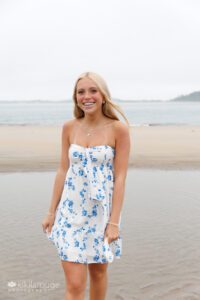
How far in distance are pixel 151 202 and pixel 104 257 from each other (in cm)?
528

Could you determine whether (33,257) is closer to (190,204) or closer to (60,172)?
(60,172)

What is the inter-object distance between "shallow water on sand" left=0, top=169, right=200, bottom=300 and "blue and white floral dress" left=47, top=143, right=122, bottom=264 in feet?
4.29

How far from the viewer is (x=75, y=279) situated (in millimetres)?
3883

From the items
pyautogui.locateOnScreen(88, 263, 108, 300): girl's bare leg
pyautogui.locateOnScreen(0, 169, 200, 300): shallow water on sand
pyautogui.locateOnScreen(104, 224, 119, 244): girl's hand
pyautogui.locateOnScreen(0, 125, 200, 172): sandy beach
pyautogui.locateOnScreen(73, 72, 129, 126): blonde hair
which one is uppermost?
pyautogui.locateOnScreen(73, 72, 129, 126): blonde hair

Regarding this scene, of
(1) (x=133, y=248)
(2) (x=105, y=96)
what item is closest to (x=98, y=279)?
(2) (x=105, y=96)

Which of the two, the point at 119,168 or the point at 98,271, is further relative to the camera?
the point at 98,271

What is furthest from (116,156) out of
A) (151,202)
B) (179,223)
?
(151,202)

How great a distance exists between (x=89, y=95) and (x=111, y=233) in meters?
1.14

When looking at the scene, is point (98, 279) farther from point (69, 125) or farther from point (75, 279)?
point (69, 125)

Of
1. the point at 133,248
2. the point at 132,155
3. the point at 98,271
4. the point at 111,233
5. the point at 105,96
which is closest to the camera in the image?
the point at 111,233

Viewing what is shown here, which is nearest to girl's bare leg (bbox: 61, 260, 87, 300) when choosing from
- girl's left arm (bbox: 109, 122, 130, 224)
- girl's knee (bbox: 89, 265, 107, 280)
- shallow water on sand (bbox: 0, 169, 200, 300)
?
girl's knee (bbox: 89, 265, 107, 280)

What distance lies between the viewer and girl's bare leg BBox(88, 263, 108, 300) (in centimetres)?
419

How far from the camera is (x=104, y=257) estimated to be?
401cm

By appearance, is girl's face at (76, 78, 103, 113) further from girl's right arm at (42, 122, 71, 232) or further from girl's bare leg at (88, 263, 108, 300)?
girl's bare leg at (88, 263, 108, 300)
